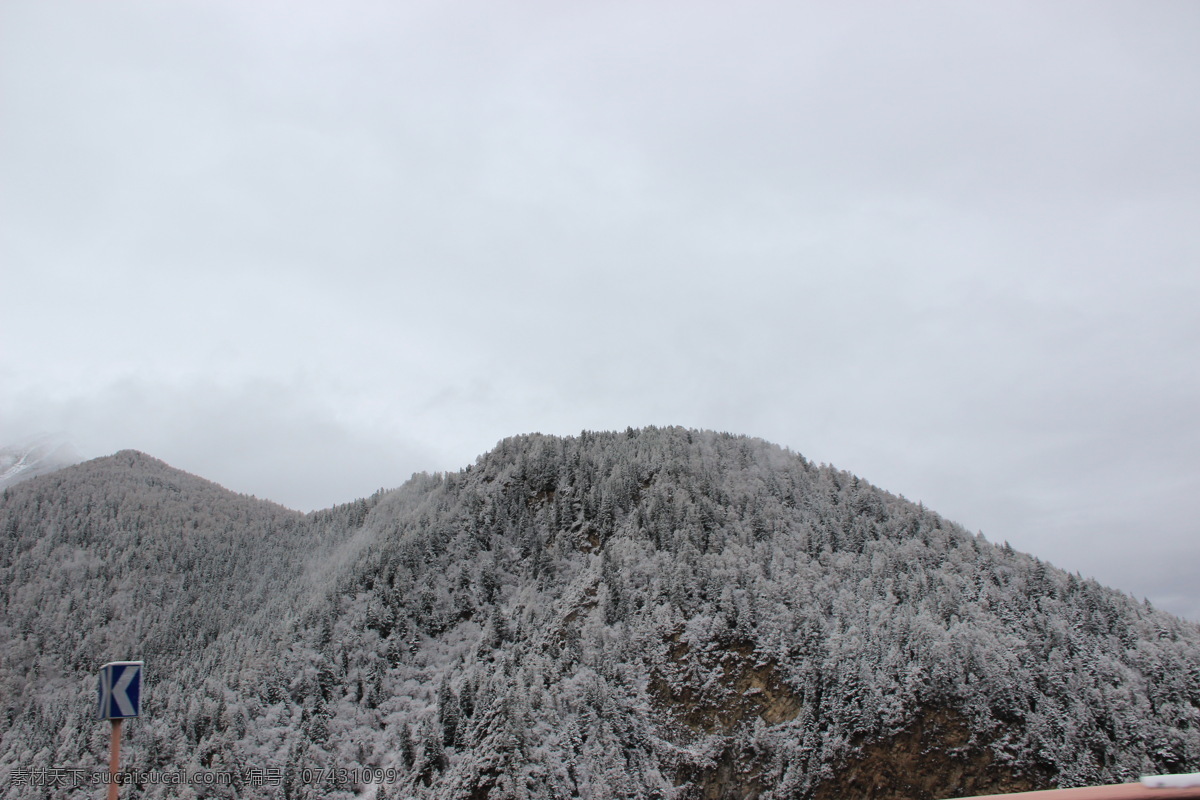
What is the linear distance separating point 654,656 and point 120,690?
64.0 meters

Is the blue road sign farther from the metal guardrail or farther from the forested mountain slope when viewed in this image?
the forested mountain slope

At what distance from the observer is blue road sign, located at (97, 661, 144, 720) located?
11.0 m

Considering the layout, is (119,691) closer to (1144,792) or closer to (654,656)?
(1144,792)

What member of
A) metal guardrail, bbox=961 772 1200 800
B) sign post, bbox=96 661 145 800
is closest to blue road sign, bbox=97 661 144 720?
sign post, bbox=96 661 145 800

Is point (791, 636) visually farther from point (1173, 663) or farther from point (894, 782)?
point (1173, 663)

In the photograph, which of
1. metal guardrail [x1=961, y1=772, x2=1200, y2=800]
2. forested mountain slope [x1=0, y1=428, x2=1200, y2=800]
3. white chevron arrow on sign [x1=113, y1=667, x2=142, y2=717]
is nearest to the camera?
metal guardrail [x1=961, y1=772, x2=1200, y2=800]

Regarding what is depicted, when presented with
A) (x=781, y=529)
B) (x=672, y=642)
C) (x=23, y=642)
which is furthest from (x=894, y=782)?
(x=23, y=642)

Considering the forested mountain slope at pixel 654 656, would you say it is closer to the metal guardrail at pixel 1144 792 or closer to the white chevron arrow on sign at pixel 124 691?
the white chevron arrow on sign at pixel 124 691

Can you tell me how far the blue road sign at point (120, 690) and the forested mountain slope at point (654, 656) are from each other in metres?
55.7

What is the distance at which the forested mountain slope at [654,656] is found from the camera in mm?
59062

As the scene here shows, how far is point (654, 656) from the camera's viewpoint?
70250mm

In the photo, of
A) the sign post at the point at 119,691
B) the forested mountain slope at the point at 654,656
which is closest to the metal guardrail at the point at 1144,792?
the sign post at the point at 119,691

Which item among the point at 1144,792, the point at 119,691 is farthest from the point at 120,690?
the point at 1144,792

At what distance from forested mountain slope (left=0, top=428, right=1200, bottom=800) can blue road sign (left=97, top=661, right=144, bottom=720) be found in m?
55.7
